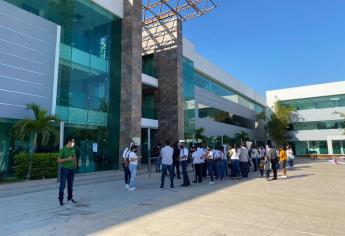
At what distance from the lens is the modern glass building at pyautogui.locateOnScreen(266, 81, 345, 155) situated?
1655 inches

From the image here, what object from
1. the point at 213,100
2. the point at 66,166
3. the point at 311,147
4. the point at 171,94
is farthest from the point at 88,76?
the point at 311,147

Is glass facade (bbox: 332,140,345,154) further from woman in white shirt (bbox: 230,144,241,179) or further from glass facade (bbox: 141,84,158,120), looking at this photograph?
woman in white shirt (bbox: 230,144,241,179)

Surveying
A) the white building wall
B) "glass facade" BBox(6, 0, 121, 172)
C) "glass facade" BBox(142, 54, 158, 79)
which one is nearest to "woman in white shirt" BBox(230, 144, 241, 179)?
"glass facade" BBox(6, 0, 121, 172)

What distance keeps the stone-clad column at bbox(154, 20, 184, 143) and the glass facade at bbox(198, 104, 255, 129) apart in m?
6.28

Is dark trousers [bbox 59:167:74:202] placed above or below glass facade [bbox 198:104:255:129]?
below

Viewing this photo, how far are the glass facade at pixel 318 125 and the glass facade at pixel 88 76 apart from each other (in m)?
35.4

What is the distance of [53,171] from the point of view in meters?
13.2

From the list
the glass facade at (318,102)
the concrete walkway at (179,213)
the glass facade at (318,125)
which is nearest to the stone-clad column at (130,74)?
the concrete walkway at (179,213)

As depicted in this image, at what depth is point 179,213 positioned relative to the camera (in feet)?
21.0

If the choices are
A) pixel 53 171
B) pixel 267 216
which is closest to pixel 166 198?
pixel 267 216

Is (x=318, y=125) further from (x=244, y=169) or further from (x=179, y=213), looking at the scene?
(x=179, y=213)

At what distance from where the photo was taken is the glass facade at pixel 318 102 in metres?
43.0

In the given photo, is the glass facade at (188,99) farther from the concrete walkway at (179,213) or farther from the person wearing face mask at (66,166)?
the person wearing face mask at (66,166)

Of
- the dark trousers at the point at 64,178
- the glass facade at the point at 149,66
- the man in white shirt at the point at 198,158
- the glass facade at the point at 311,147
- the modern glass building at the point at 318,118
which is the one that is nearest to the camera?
the dark trousers at the point at 64,178
